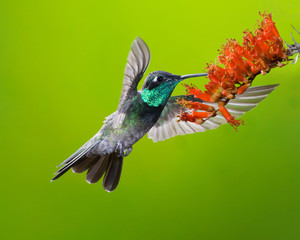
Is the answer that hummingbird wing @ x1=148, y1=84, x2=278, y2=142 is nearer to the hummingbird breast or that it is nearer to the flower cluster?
the hummingbird breast

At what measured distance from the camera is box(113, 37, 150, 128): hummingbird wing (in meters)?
0.78

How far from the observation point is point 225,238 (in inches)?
68.7

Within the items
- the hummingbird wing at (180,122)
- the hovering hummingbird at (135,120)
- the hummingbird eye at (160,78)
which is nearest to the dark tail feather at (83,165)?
the hovering hummingbird at (135,120)

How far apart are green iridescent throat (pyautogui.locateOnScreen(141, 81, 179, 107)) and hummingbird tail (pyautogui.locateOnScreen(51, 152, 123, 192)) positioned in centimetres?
23

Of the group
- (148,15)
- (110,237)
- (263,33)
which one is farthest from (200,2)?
(110,237)

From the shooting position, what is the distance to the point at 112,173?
1.15 meters

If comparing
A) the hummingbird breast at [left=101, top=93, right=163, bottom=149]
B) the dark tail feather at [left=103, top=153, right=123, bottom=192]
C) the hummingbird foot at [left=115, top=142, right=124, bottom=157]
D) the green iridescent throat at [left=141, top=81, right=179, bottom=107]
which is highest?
the green iridescent throat at [left=141, top=81, right=179, bottom=107]

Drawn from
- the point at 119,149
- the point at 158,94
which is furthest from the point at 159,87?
the point at 119,149

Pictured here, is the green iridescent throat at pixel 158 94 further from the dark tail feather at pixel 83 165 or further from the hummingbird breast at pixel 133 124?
the dark tail feather at pixel 83 165

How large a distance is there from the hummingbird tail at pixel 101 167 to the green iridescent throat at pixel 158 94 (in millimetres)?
230

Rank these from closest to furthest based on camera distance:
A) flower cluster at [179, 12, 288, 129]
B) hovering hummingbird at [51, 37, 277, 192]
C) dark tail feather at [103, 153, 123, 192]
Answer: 1. flower cluster at [179, 12, 288, 129]
2. hovering hummingbird at [51, 37, 277, 192]
3. dark tail feather at [103, 153, 123, 192]

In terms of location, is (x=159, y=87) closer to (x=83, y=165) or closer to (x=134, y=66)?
(x=134, y=66)

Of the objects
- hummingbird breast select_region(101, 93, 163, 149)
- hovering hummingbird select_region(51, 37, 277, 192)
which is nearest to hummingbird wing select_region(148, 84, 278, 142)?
hovering hummingbird select_region(51, 37, 277, 192)

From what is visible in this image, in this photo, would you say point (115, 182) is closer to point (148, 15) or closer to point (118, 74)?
point (118, 74)
